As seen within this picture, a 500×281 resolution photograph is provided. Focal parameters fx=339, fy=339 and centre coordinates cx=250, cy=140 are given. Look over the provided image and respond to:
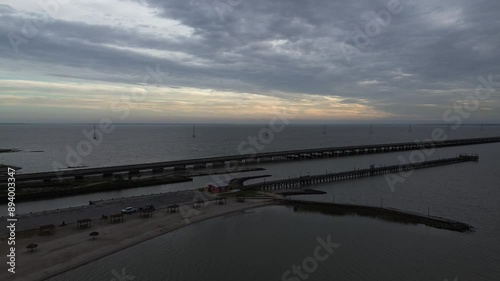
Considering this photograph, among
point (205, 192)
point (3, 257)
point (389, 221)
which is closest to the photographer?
point (3, 257)

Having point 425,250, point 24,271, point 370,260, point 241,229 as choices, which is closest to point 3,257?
point 24,271

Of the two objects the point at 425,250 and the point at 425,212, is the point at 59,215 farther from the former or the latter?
the point at 425,212

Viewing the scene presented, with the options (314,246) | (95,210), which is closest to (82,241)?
(95,210)

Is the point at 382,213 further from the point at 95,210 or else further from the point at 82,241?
the point at 95,210

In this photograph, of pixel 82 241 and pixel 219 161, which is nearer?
pixel 82 241

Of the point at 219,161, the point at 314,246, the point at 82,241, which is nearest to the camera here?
the point at 82,241

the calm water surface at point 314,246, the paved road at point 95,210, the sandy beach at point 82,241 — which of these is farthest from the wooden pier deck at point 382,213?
the paved road at point 95,210

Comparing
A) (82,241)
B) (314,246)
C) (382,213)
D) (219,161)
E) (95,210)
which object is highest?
(219,161)
